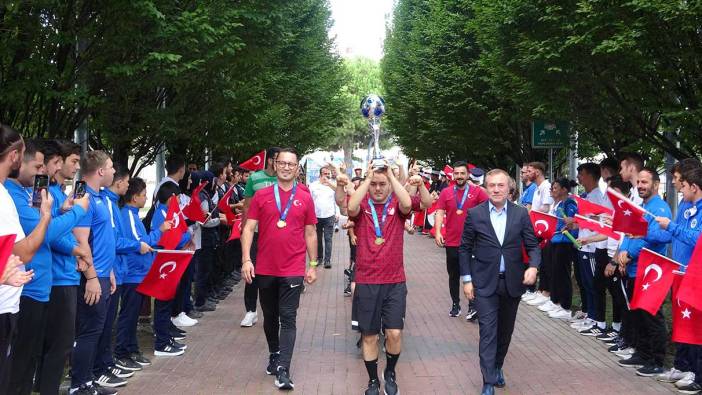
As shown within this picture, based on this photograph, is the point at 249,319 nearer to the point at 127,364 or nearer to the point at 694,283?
the point at 127,364

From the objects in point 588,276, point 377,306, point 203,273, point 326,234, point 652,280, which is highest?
point 652,280

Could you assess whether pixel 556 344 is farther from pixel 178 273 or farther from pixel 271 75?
pixel 271 75

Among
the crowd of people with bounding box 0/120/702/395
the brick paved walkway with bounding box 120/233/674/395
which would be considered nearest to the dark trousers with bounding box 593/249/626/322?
A: the crowd of people with bounding box 0/120/702/395

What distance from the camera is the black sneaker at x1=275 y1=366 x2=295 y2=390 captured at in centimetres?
769

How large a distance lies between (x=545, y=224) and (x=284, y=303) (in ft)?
14.8

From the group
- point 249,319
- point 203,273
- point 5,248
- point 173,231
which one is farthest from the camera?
point 203,273

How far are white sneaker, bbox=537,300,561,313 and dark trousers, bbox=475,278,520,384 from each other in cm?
497

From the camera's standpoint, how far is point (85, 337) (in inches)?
282

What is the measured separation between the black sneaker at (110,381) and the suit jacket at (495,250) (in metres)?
3.32

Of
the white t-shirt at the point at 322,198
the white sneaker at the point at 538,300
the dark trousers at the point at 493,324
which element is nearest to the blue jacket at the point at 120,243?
the dark trousers at the point at 493,324

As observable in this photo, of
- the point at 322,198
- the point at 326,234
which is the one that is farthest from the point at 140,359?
the point at 326,234

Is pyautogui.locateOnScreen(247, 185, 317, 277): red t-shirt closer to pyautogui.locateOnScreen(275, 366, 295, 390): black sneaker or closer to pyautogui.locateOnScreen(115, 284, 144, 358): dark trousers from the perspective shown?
pyautogui.locateOnScreen(275, 366, 295, 390): black sneaker

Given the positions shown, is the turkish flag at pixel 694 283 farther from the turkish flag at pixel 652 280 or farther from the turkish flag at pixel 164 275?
the turkish flag at pixel 164 275

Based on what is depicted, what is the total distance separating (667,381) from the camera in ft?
26.6
